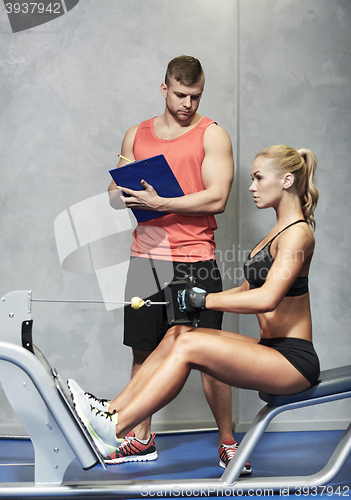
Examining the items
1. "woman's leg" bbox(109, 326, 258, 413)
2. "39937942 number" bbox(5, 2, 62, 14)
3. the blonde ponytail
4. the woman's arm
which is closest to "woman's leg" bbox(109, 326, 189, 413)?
"woman's leg" bbox(109, 326, 258, 413)

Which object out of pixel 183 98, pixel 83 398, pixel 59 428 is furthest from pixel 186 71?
pixel 59 428

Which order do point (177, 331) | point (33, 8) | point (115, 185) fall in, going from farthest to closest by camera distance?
point (33, 8)
point (115, 185)
point (177, 331)

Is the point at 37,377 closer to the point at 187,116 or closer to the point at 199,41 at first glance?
the point at 187,116

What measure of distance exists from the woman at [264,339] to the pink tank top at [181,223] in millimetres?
453

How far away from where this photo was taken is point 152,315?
2.25 metres

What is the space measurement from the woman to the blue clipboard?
395mm

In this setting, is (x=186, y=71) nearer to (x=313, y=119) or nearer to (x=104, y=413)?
(x=313, y=119)

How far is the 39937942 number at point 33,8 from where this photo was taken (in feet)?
8.75

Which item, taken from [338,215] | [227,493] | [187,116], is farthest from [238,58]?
[227,493]

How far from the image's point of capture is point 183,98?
86.4 inches

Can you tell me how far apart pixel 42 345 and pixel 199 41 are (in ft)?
6.41

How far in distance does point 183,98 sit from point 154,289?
35.2 inches

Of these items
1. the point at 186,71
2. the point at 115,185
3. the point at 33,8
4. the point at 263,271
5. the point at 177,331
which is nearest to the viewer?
the point at 263,271

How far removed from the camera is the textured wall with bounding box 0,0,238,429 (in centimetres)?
268
